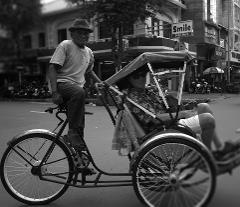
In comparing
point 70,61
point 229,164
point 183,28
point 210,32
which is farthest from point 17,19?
point 210,32

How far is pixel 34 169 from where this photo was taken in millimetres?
4074

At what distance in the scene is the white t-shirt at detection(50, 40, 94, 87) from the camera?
163 inches

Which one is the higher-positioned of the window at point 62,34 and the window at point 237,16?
the window at point 237,16

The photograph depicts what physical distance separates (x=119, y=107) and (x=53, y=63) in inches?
33.8

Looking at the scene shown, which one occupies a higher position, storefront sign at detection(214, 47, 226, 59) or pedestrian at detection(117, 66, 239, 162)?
storefront sign at detection(214, 47, 226, 59)

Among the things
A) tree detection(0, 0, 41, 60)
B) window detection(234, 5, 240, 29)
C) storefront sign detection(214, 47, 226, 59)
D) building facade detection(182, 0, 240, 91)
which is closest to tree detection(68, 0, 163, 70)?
window detection(234, 5, 240, 29)

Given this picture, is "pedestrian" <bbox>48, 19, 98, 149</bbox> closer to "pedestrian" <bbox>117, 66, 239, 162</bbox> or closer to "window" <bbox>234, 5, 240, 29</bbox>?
"pedestrian" <bbox>117, 66, 239, 162</bbox>

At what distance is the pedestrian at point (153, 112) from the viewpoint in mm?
4062

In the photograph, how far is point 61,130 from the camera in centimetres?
410

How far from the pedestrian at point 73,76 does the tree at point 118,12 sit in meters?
16.0

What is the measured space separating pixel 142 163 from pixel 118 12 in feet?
56.7

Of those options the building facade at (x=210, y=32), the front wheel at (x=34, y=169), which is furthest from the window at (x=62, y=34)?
the front wheel at (x=34, y=169)

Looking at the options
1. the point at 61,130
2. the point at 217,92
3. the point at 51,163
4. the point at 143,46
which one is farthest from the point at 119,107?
the point at 217,92

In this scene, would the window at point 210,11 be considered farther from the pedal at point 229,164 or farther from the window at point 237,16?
the pedal at point 229,164
